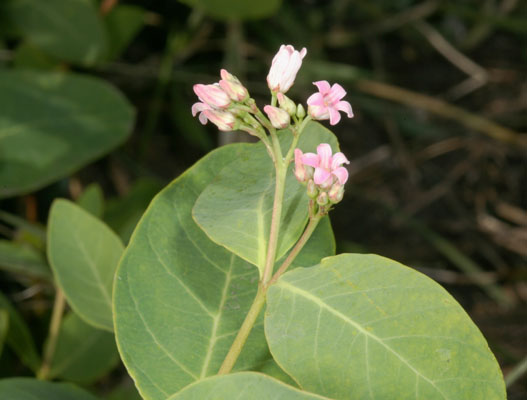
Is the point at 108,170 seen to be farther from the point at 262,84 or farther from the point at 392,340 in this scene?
the point at 392,340

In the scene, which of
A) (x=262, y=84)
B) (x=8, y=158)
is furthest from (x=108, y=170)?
(x=8, y=158)

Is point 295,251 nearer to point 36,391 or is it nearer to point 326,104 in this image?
point 326,104

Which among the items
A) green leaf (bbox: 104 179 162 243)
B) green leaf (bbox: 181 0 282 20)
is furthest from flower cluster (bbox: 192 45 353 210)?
green leaf (bbox: 181 0 282 20)

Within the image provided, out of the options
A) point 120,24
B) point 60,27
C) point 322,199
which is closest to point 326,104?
point 322,199

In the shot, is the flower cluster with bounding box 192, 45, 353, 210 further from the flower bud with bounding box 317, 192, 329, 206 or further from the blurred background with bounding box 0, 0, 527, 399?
the blurred background with bounding box 0, 0, 527, 399

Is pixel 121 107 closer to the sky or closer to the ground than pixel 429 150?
closer to the sky

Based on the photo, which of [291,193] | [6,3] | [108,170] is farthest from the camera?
[108,170]

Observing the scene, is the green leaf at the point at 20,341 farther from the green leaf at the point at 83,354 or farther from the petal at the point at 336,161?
the petal at the point at 336,161
